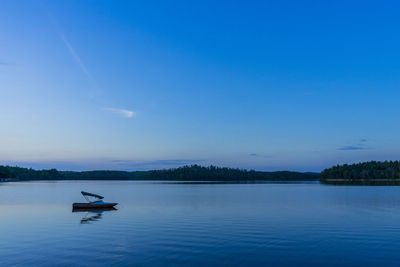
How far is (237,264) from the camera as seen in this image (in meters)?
21.2

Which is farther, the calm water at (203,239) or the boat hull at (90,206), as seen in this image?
the boat hull at (90,206)

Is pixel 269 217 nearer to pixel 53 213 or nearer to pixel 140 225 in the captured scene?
pixel 140 225

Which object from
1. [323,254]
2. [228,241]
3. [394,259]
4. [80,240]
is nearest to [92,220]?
[80,240]

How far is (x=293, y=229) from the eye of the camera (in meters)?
34.1

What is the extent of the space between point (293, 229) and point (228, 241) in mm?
9665

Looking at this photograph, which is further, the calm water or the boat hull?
the boat hull

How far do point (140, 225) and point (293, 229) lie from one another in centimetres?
1766

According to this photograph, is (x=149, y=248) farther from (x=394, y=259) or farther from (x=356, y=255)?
(x=394, y=259)

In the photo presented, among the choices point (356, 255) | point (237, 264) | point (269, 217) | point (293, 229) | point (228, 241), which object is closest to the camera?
point (237, 264)

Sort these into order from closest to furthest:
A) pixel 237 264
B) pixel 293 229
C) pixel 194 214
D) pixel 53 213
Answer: pixel 237 264 → pixel 293 229 → pixel 194 214 → pixel 53 213

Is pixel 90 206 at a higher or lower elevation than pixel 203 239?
higher

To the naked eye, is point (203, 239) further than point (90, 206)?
No

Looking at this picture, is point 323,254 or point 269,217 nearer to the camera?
point 323,254

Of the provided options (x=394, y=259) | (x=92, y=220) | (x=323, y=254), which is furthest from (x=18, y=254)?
(x=394, y=259)
